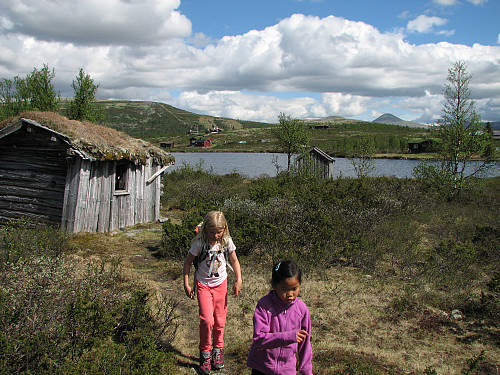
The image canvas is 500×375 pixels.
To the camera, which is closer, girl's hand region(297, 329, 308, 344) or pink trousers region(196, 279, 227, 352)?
girl's hand region(297, 329, 308, 344)

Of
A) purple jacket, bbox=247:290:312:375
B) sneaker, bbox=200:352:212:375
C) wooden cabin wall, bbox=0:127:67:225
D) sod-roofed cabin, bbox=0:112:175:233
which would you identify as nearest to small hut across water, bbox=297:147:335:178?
sod-roofed cabin, bbox=0:112:175:233

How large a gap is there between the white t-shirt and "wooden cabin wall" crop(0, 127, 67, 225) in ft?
24.4

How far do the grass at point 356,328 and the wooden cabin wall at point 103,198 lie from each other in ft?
10.7

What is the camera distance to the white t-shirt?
4023mm

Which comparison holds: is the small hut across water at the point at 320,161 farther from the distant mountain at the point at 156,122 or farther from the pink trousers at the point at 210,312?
the distant mountain at the point at 156,122

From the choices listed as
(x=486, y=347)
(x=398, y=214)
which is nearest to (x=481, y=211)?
(x=398, y=214)

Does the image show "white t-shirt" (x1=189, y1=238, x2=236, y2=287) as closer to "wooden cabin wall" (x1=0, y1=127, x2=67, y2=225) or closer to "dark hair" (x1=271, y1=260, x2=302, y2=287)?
"dark hair" (x1=271, y1=260, x2=302, y2=287)

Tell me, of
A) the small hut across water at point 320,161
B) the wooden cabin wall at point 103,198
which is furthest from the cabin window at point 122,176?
the small hut across water at point 320,161

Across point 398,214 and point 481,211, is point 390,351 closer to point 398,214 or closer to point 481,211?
point 398,214

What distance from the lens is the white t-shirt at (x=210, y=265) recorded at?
4023mm

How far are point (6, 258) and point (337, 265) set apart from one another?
630 centimetres

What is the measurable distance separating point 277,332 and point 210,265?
1380 mm

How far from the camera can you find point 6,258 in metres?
5.99

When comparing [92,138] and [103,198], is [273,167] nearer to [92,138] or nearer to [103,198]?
[103,198]
